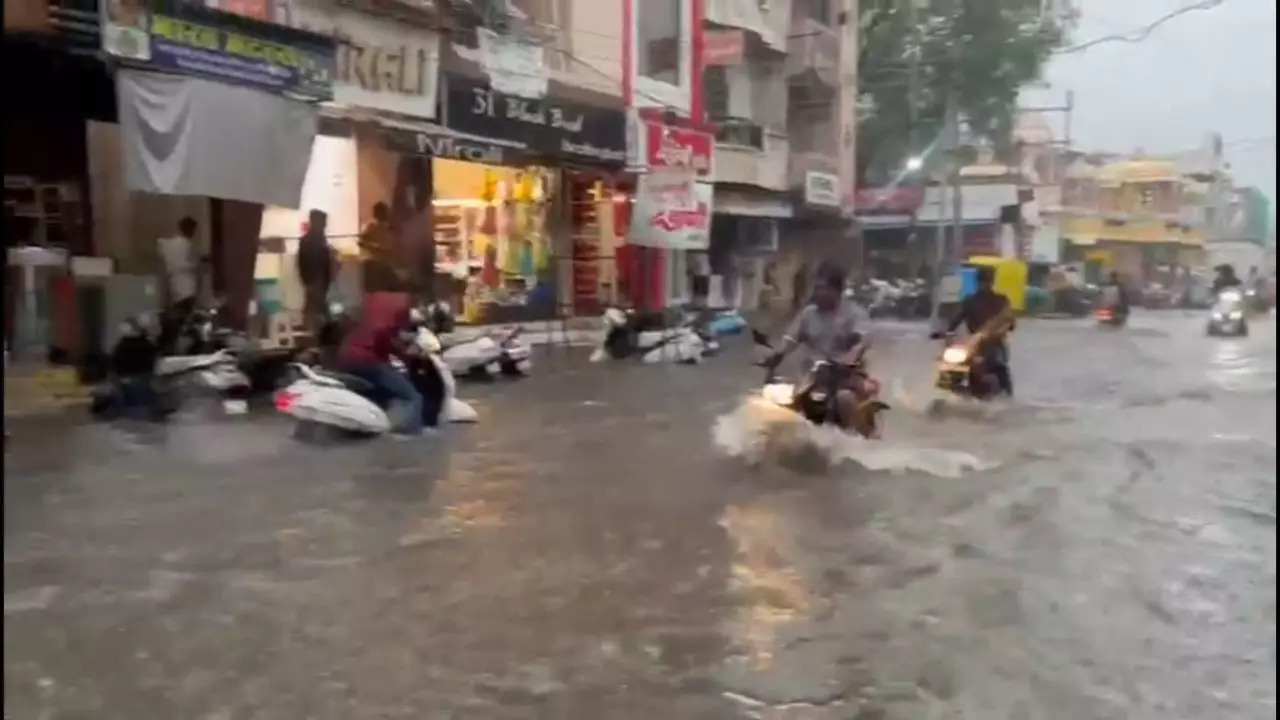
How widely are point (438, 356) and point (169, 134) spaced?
1903 mm

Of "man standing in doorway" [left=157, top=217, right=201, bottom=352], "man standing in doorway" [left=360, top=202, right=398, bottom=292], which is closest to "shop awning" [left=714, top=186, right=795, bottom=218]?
"man standing in doorway" [left=360, top=202, right=398, bottom=292]

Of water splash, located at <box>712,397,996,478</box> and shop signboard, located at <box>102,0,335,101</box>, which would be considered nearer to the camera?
shop signboard, located at <box>102,0,335,101</box>

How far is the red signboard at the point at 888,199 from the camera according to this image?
236 cm

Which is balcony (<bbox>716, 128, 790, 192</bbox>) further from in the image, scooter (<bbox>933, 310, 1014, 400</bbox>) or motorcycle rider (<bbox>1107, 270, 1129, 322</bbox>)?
motorcycle rider (<bbox>1107, 270, 1129, 322</bbox>)

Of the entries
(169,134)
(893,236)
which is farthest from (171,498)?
(893,236)

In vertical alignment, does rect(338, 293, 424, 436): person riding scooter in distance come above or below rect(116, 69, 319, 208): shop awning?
below

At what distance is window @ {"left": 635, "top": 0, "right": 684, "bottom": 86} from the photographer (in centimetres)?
238

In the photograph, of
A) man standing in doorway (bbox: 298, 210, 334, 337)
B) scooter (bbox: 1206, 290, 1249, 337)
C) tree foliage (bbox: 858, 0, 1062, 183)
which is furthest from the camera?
man standing in doorway (bbox: 298, 210, 334, 337)

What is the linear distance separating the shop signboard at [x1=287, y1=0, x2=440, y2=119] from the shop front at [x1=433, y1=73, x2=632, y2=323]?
61 mm

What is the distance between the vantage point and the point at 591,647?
2266 millimetres

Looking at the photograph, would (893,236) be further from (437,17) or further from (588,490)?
(588,490)

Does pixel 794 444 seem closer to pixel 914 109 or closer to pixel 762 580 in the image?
pixel 762 580

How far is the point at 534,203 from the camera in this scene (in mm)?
2604

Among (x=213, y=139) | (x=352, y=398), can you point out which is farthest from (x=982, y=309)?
(x=352, y=398)
